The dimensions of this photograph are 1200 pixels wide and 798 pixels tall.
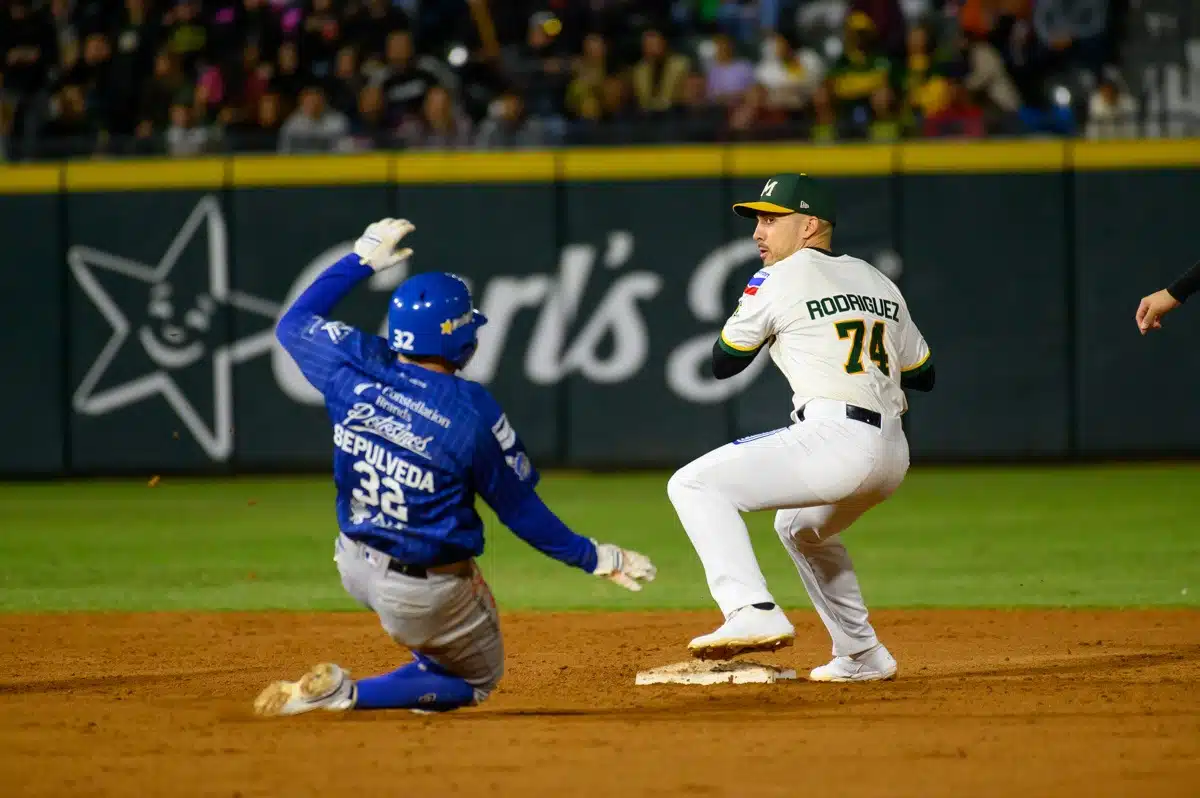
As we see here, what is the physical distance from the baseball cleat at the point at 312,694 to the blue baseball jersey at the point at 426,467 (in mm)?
489

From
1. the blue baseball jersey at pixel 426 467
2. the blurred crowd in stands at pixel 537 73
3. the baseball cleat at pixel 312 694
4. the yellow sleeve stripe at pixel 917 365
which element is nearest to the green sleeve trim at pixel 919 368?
the yellow sleeve stripe at pixel 917 365

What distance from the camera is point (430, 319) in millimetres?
5402

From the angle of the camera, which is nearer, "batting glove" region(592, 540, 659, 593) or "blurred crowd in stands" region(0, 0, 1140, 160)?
"batting glove" region(592, 540, 659, 593)

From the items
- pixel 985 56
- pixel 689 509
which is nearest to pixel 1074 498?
pixel 985 56

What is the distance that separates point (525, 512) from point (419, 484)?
0.35 meters

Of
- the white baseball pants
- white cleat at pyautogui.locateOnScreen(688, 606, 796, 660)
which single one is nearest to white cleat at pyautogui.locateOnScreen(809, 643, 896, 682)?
the white baseball pants

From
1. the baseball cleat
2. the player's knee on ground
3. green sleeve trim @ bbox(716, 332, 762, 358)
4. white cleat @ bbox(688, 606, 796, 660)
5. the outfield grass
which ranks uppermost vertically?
green sleeve trim @ bbox(716, 332, 762, 358)

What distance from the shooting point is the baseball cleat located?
5.53 m

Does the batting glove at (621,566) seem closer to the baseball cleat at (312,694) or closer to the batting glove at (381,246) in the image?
the baseball cleat at (312,694)

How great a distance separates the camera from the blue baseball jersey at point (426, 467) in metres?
5.33

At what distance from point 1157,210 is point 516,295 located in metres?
5.76

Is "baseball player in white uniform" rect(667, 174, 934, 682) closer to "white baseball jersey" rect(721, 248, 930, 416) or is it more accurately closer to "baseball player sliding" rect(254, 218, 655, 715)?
"white baseball jersey" rect(721, 248, 930, 416)

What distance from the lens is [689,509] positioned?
5.99 m

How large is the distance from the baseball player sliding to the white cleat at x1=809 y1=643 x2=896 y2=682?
1623mm
